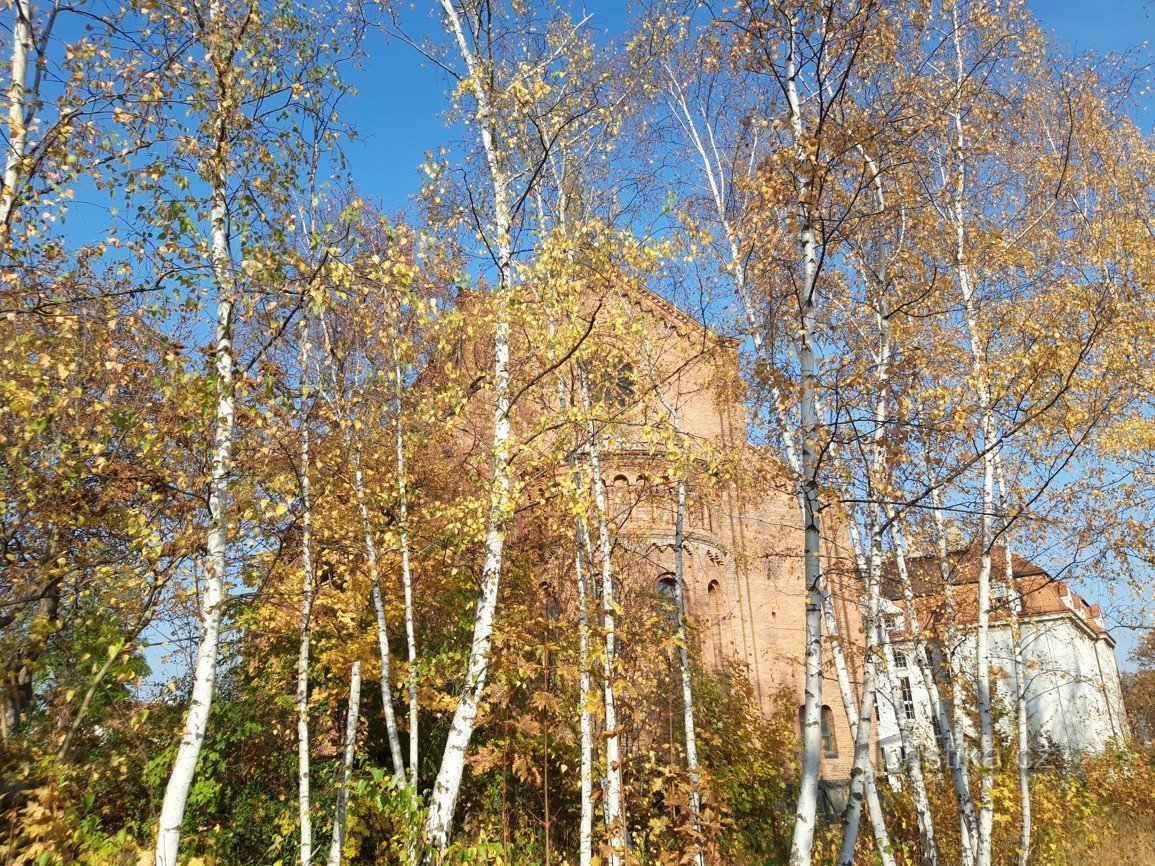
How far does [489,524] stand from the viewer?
827 centimetres

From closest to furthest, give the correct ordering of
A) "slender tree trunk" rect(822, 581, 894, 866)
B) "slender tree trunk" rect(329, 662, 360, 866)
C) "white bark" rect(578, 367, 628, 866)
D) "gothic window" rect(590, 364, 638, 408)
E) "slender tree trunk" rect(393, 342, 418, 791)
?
"white bark" rect(578, 367, 628, 866) → "slender tree trunk" rect(822, 581, 894, 866) → "slender tree trunk" rect(329, 662, 360, 866) → "slender tree trunk" rect(393, 342, 418, 791) → "gothic window" rect(590, 364, 638, 408)

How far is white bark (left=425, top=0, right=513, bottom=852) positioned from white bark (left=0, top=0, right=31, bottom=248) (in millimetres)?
4212

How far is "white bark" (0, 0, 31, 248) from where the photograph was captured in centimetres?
520

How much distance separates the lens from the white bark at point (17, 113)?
520 centimetres

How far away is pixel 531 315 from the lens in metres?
8.62

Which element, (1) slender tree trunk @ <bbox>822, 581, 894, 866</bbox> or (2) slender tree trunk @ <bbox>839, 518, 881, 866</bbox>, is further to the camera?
(1) slender tree trunk @ <bbox>822, 581, 894, 866</bbox>

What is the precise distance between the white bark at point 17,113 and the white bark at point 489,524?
4.21 m

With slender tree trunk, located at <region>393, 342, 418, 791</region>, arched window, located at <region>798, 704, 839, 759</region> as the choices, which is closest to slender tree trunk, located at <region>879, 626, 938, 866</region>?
slender tree trunk, located at <region>393, 342, 418, 791</region>

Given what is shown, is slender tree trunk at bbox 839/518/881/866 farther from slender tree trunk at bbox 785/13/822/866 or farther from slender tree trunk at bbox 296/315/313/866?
slender tree trunk at bbox 296/315/313/866

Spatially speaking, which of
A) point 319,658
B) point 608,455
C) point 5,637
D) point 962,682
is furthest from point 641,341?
point 5,637

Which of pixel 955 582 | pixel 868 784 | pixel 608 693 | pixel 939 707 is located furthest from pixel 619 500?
pixel 868 784

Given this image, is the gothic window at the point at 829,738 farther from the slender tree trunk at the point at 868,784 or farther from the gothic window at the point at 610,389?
the gothic window at the point at 610,389

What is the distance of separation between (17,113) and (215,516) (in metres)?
3.21

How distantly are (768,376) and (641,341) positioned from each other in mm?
4014
